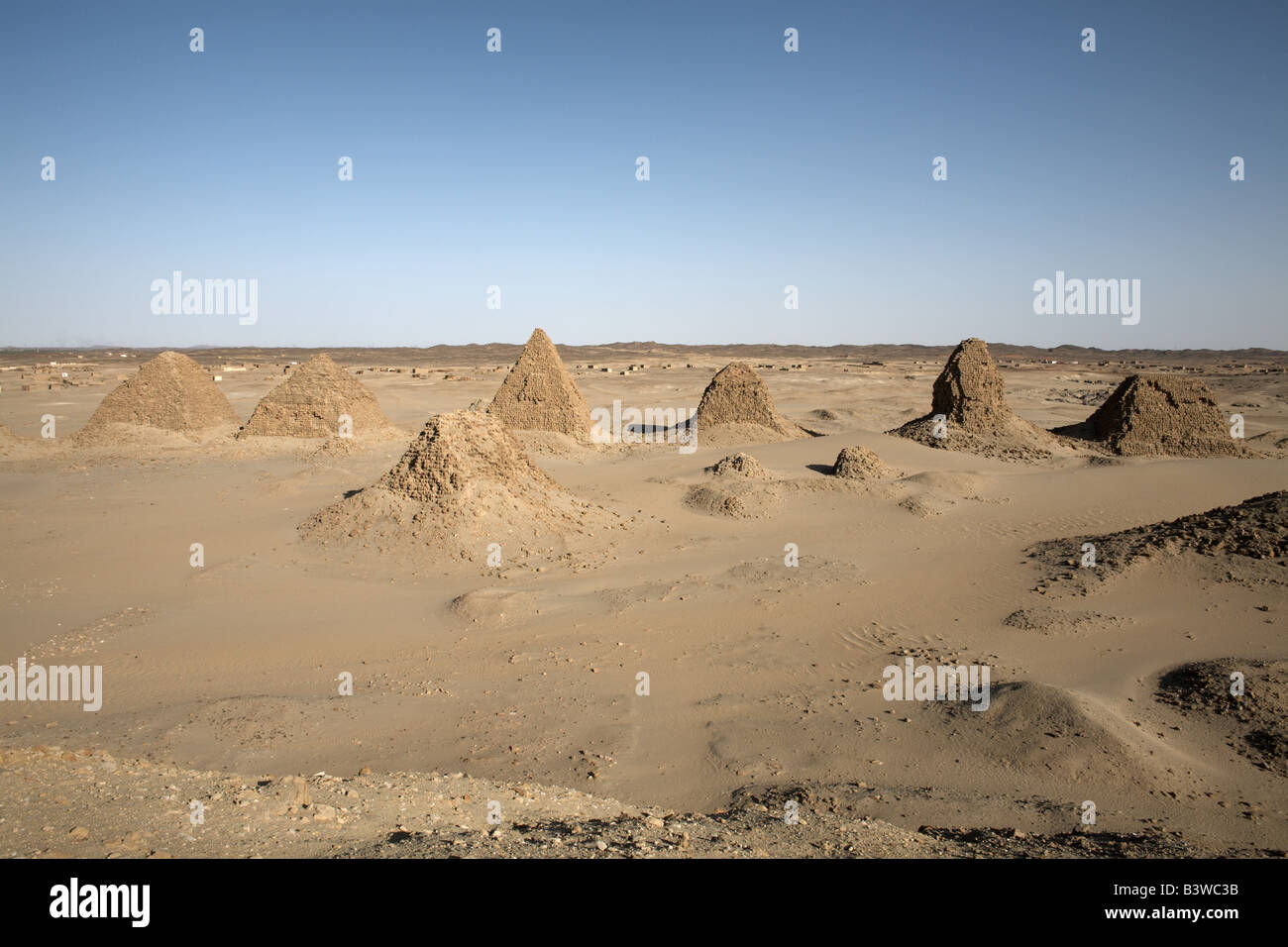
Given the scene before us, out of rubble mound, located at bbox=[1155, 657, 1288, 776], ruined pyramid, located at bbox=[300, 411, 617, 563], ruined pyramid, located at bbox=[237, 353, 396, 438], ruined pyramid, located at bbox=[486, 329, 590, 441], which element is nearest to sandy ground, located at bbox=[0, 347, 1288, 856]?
rubble mound, located at bbox=[1155, 657, 1288, 776]

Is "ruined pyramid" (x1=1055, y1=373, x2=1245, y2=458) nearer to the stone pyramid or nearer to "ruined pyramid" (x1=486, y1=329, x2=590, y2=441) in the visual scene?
the stone pyramid

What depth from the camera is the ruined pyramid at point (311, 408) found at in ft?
66.3

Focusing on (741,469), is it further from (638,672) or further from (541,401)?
(638,672)

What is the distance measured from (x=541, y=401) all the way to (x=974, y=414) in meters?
12.0

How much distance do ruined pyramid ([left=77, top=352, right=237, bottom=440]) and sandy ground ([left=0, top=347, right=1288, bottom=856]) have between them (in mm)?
6051

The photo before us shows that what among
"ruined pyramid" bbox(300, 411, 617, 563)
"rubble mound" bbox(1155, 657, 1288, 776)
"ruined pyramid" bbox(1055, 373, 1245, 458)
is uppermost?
"ruined pyramid" bbox(1055, 373, 1245, 458)

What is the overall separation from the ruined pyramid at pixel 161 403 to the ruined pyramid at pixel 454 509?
39.2 ft

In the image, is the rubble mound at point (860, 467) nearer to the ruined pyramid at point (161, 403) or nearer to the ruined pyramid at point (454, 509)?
the ruined pyramid at point (454, 509)

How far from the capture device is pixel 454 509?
437 inches

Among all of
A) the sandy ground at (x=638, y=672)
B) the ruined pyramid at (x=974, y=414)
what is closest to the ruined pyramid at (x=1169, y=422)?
the ruined pyramid at (x=974, y=414)

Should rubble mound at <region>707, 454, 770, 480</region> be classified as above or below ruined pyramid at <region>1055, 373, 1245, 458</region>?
below

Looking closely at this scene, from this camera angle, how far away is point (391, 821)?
13.7 ft

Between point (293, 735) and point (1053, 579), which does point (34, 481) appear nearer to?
point (293, 735)

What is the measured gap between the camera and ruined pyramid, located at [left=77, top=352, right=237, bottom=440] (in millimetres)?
A: 20328
